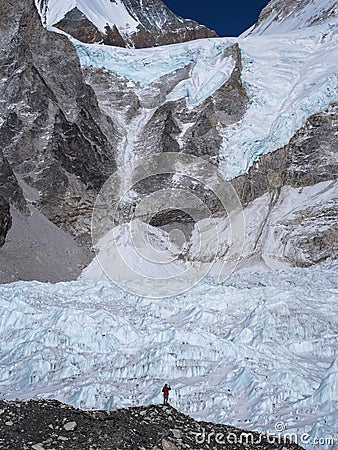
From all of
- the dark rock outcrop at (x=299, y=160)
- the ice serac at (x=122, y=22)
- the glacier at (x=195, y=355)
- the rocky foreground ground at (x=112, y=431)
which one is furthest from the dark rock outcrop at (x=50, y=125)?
the ice serac at (x=122, y=22)

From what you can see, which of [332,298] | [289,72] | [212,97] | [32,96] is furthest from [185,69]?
[332,298]

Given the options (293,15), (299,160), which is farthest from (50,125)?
(293,15)

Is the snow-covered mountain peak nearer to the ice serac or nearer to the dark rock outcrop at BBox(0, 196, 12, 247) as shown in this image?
the ice serac

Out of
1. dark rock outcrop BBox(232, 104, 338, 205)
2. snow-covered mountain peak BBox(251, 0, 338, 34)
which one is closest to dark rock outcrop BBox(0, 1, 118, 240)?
dark rock outcrop BBox(232, 104, 338, 205)

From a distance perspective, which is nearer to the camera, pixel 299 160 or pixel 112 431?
pixel 112 431

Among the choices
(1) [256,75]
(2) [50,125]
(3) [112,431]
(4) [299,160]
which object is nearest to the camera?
(3) [112,431]

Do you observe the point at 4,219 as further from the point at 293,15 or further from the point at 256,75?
the point at 293,15

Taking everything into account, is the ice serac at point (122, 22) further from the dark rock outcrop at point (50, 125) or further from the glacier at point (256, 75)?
the dark rock outcrop at point (50, 125)

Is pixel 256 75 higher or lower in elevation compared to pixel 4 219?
higher

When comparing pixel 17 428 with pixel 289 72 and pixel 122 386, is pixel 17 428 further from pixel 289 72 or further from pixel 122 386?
pixel 289 72
